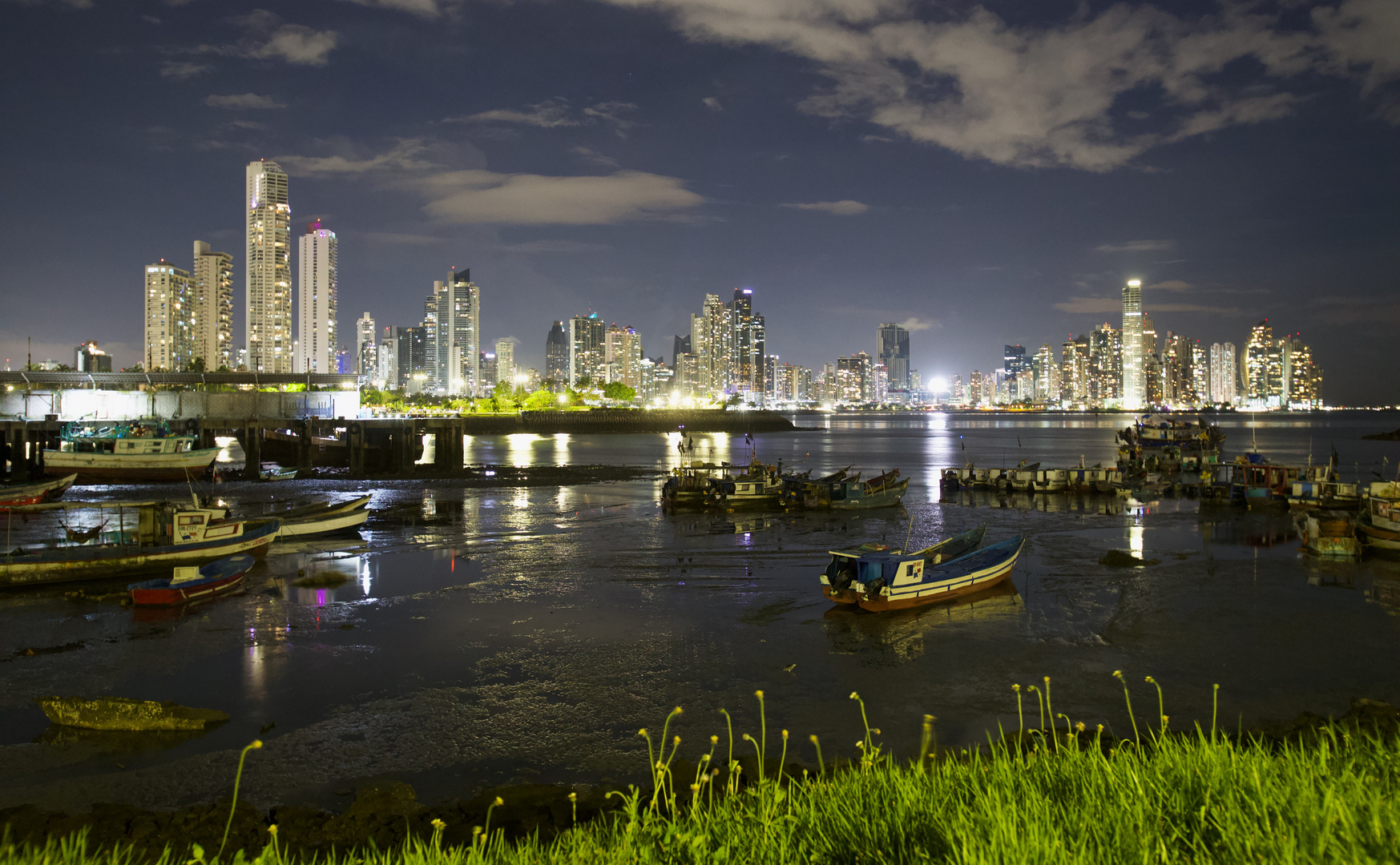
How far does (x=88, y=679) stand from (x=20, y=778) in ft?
16.2

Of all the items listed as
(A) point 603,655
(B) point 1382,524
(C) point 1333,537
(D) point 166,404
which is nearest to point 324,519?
(A) point 603,655

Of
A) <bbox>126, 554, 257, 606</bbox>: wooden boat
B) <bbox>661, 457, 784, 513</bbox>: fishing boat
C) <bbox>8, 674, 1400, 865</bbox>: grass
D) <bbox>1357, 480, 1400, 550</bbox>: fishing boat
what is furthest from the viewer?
<bbox>661, 457, 784, 513</bbox>: fishing boat

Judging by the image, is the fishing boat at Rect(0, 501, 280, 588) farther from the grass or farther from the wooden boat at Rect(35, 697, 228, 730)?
the grass

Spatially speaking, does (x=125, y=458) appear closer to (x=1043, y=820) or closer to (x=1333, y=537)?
(x=1043, y=820)

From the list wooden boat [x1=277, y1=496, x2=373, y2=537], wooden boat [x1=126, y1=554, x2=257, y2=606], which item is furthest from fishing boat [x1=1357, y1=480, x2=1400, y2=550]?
wooden boat [x1=277, y1=496, x2=373, y2=537]

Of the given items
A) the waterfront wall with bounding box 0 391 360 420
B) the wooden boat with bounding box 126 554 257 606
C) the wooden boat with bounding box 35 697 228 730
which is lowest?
the wooden boat with bounding box 35 697 228 730

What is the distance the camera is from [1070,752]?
6547 millimetres

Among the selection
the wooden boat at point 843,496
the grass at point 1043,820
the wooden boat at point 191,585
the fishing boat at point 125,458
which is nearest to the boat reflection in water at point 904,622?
the grass at point 1043,820

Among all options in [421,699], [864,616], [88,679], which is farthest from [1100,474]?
[88,679]

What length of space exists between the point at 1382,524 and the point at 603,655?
1165 inches

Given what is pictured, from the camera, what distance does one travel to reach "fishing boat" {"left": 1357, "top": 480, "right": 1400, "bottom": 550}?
93.6 feet

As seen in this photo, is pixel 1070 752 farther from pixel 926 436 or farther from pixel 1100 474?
pixel 926 436

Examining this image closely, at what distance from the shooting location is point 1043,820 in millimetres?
4777

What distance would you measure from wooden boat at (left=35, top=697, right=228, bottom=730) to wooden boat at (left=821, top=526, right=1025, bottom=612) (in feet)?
50.3
